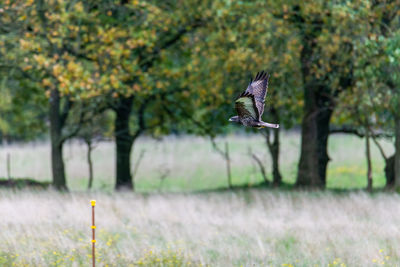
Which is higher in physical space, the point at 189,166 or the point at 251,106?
the point at 251,106

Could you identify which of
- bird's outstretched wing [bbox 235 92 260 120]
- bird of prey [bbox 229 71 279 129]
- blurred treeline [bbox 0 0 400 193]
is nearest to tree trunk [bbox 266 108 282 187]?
blurred treeline [bbox 0 0 400 193]

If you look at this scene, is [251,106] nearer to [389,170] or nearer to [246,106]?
[246,106]

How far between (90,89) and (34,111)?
38.6 ft

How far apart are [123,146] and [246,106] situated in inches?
666

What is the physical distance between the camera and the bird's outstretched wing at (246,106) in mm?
6207

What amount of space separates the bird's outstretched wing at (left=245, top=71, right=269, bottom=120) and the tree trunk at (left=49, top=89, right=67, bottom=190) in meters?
13.8

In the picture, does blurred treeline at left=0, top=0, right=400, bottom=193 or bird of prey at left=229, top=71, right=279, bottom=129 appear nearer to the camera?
bird of prey at left=229, top=71, right=279, bottom=129

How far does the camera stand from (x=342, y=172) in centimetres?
3139

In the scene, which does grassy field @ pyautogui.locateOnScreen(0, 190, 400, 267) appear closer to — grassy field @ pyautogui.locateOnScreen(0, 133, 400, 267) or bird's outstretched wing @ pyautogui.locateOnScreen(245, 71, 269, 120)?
grassy field @ pyautogui.locateOnScreen(0, 133, 400, 267)

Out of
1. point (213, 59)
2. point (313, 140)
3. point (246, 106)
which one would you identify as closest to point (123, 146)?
point (213, 59)

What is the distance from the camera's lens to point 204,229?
13250 millimetres

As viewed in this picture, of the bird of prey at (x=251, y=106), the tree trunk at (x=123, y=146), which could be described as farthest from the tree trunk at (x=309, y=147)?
the bird of prey at (x=251, y=106)

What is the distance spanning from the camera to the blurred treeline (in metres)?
16.7

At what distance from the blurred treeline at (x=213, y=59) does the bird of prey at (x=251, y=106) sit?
28.7 ft
